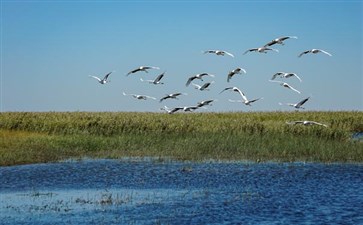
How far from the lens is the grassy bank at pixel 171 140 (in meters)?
32.6

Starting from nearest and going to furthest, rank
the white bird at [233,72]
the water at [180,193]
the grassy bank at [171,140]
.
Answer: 1. the water at [180,193]
2. the white bird at [233,72]
3. the grassy bank at [171,140]

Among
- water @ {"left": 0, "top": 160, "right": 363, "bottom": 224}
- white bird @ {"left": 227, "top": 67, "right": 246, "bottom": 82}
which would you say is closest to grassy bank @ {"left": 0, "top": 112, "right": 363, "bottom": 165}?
water @ {"left": 0, "top": 160, "right": 363, "bottom": 224}

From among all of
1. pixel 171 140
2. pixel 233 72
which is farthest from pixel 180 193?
pixel 171 140

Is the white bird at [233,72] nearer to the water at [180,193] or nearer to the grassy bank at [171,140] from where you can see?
the water at [180,193]

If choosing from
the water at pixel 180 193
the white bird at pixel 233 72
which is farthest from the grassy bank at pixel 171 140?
the white bird at pixel 233 72

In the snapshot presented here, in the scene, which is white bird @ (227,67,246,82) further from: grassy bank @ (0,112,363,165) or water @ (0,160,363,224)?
Result: grassy bank @ (0,112,363,165)

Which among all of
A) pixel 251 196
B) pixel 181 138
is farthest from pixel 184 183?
pixel 181 138

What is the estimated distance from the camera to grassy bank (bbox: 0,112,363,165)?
32.6 m

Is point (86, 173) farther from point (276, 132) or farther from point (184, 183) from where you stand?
point (276, 132)

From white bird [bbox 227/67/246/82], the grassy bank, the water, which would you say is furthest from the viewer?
the grassy bank

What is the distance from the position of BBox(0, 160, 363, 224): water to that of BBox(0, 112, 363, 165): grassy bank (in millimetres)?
2530

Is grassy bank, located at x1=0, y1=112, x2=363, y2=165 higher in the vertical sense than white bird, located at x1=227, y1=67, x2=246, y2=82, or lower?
lower

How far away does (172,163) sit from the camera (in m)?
30.2

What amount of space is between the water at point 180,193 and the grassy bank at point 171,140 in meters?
2.53
